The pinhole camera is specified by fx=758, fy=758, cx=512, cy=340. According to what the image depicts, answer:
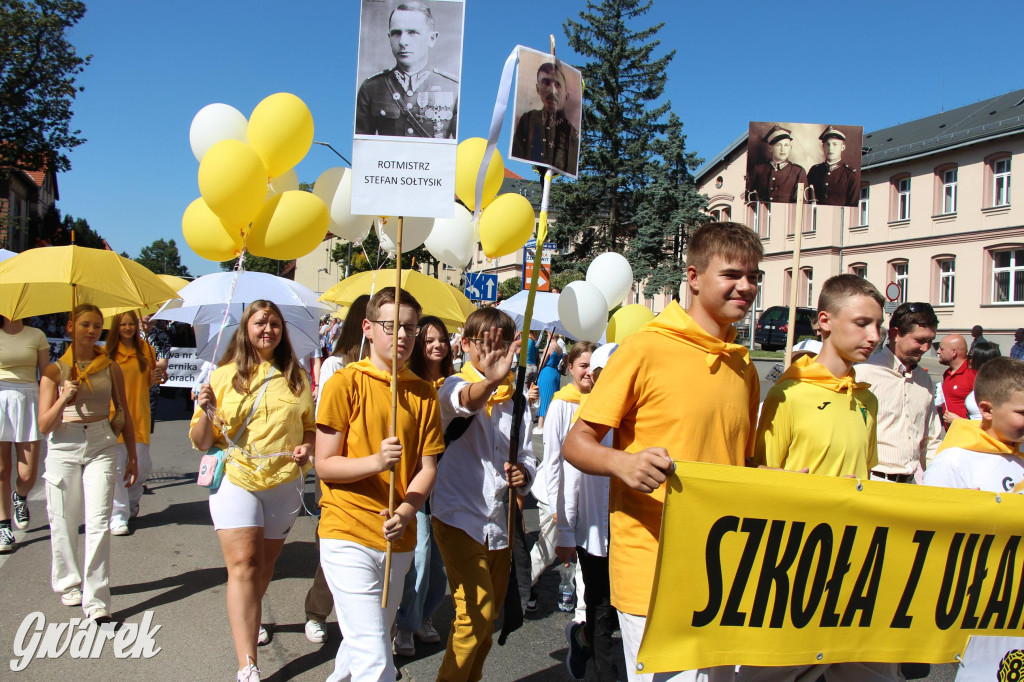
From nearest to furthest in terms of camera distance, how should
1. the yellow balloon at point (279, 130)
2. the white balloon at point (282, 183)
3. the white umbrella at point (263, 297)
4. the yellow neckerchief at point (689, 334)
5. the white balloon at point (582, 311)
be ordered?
the yellow neckerchief at point (689, 334), the white balloon at point (582, 311), the yellow balloon at point (279, 130), the white balloon at point (282, 183), the white umbrella at point (263, 297)

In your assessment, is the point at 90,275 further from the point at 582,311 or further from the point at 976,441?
the point at 976,441

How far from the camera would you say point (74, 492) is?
5.01 meters

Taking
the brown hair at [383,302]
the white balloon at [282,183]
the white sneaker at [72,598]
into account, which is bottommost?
the white sneaker at [72,598]

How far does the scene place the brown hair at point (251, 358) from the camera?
4.00 meters

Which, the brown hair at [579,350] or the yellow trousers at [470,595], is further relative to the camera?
the brown hair at [579,350]

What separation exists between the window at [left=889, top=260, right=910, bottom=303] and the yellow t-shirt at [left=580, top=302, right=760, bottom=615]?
1444 inches

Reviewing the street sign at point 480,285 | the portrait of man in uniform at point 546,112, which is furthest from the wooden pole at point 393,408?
the street sign at point 480,285

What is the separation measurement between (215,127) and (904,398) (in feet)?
15.3

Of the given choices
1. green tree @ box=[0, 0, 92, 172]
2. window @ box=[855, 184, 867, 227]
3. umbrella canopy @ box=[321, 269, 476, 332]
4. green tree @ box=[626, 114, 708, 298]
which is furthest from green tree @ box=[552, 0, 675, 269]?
umbrella canopy @ box=[321, 269, 476, 332]

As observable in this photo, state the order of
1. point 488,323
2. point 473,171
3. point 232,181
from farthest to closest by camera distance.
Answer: point 473,171, point 232,181, point 488,323

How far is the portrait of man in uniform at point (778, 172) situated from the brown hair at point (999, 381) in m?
1.51

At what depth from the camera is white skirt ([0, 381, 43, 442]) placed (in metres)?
6.40

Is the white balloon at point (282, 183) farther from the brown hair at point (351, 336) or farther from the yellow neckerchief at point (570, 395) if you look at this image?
the yellow neckerchief at point (570, 395)

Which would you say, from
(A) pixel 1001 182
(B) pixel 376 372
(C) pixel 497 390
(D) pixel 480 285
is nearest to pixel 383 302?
(B) pixel 376 372
